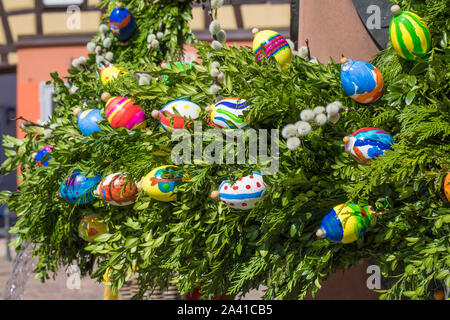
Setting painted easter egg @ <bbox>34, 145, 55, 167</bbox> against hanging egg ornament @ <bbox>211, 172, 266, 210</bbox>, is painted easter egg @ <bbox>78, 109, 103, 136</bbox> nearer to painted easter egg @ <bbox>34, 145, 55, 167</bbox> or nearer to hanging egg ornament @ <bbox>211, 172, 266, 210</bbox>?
painted easter egg @ <bbox>34, 145, 55, 167</bbox>

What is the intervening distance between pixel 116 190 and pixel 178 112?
1.20ft

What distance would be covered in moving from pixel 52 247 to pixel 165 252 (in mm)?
742

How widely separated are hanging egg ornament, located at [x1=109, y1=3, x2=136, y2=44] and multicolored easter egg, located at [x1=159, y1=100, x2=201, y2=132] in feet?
3.46

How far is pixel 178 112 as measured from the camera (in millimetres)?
1735

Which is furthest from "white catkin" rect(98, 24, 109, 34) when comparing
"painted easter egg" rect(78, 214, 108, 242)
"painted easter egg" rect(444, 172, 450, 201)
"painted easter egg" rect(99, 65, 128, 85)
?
"painted easter egg" rect(444, 172, 450, 201)

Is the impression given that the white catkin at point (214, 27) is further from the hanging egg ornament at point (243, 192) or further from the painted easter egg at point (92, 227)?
the painted easter egg at point (92, 227)

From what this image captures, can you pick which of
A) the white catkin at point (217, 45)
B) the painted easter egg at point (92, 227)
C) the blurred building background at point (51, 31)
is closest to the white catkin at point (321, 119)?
the white catkin at point (217, 45)

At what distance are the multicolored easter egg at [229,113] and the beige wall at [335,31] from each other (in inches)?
30.6

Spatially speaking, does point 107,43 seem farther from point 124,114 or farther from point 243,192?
point 243,192

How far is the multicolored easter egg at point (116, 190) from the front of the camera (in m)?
1.85

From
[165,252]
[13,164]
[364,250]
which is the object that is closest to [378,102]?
[364,250]

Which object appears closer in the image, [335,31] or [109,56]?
[335,31]

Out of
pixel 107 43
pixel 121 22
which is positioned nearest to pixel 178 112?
pixel 121 22

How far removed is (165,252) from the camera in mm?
1803
